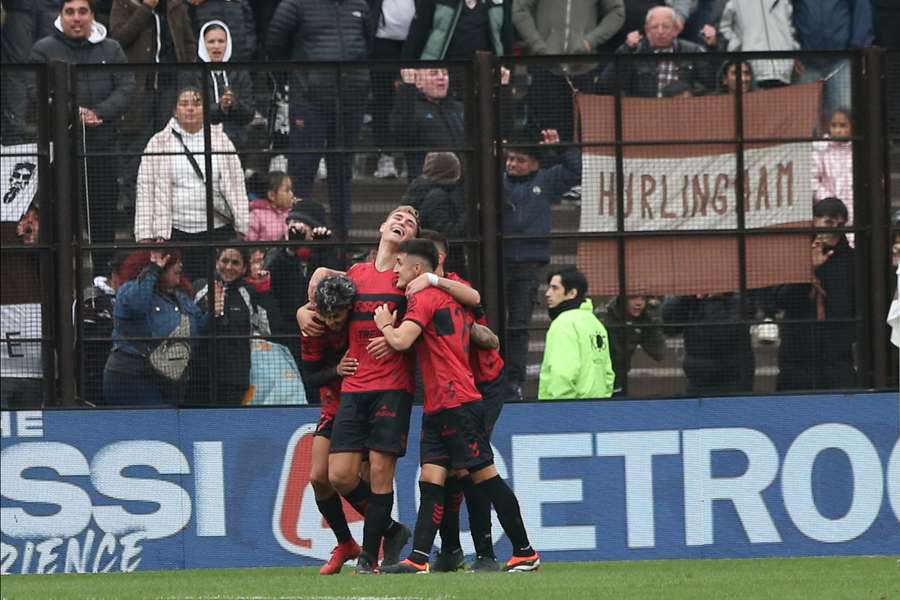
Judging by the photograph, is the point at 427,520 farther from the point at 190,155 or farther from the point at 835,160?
the point at 835,160

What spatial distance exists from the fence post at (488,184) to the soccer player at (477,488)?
1679mm

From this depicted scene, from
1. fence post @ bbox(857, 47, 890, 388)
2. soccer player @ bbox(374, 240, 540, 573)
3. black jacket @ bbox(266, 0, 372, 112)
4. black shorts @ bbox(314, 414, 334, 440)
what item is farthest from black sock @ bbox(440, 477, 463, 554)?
black jacket @ bbox(266, 0, 372, 112)

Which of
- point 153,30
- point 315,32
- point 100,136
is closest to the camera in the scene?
point 100,136

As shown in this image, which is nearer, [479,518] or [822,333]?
[479,518]

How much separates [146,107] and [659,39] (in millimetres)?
4552

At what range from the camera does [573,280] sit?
12547mm

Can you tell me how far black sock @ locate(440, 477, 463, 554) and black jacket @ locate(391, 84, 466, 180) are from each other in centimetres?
240

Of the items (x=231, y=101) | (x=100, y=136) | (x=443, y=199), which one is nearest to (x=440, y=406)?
(x=443, y=199)

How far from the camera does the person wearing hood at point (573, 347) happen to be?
12.4m

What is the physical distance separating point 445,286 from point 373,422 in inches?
35.9

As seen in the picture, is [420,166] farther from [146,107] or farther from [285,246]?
[146,107]

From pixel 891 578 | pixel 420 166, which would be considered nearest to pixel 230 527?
pixel 420 166

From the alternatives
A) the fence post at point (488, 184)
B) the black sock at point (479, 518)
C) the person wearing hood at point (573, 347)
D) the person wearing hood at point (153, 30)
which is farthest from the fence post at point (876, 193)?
the person wearing hood at point (153, 30)

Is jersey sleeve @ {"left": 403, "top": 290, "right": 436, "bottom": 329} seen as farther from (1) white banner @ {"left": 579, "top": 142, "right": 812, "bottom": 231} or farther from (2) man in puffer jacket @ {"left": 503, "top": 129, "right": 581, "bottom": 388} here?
(1) white banner @ {"left": 579, "top": 142, "right": 812, "bottom": 231}
